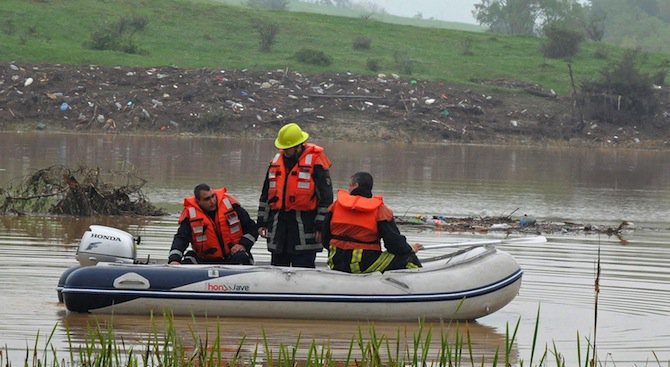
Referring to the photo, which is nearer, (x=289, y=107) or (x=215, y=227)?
(x=215, y=227)

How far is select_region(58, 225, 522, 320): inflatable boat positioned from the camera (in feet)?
37.8

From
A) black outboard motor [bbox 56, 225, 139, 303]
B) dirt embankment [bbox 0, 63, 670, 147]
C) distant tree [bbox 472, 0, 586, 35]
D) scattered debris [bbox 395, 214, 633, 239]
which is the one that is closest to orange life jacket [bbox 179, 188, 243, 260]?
black outboard motor [bbox 56, 225, 139, 303]

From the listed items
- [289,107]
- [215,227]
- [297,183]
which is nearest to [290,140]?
[297,183]

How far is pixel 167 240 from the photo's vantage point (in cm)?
1656

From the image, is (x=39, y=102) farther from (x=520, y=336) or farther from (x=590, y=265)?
(x=520, y=336)

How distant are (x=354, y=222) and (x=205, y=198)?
51.1 inches

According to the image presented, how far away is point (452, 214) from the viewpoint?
20781 mm

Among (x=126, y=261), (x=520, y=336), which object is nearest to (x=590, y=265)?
(x=520, y=336)

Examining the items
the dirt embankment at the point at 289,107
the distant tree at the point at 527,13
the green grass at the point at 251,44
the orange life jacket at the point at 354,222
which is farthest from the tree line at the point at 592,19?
the orange life jacket at the point at 354,222

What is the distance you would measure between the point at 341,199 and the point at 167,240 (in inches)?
203

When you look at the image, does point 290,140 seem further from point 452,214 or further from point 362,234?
point 452,214

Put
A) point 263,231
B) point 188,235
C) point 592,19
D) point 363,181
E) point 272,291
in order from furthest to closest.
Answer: point 592,19 < point 263,231 < point 188,235 < point 363,181 < point 272,291

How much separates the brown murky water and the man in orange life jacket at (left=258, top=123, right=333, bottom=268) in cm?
93

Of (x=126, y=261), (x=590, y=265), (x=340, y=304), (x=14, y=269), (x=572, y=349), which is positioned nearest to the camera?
(x=572, y=349)
